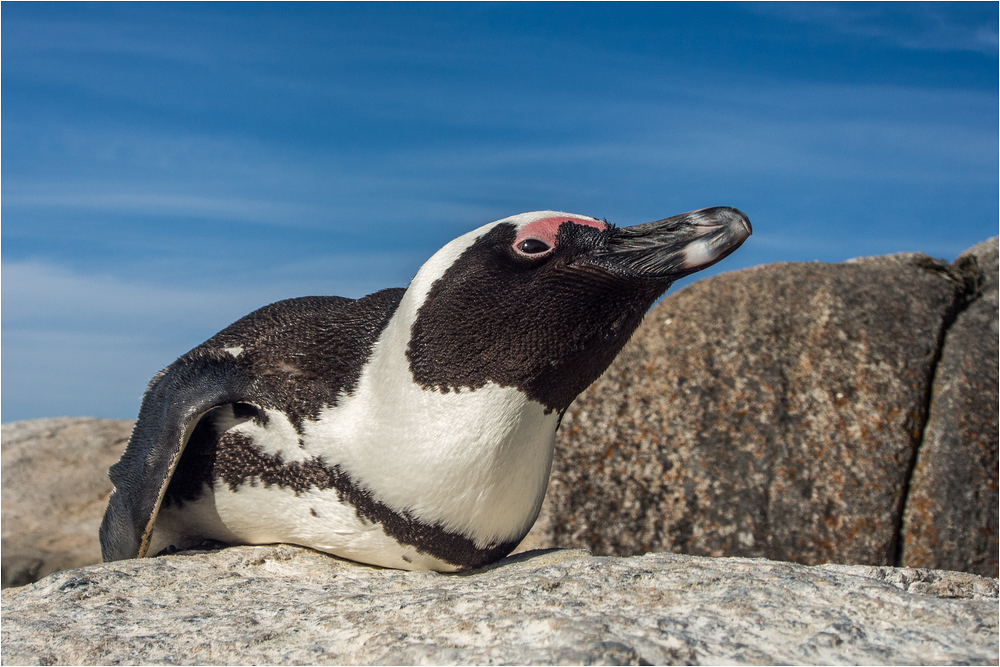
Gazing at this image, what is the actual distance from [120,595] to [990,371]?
5.81 m

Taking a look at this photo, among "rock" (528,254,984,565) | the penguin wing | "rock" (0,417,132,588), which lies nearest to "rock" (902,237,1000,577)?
"rock" (528,254,984,565)

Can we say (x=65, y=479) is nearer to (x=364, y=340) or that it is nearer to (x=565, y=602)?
(x=364, y=340)

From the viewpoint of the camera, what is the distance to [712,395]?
18.7 feet

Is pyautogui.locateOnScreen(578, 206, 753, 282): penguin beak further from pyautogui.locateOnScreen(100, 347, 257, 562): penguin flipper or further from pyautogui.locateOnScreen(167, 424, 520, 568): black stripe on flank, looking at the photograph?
pyautogui.locateOnScreen(100, 347, 257, 562): penguin flipper

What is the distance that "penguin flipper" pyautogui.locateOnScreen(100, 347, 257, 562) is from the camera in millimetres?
3096

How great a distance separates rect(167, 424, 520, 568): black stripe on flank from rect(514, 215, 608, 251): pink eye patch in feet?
3.37

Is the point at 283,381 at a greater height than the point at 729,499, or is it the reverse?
the point at 283,381

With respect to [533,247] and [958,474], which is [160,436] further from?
[958,474]

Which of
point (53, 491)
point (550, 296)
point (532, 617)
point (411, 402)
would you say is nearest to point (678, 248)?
point (550, 296)

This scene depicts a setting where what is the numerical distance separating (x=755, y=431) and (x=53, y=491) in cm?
440

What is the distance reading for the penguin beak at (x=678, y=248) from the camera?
2676mm

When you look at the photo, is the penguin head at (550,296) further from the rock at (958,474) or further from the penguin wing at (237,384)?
the rock at (958,474)

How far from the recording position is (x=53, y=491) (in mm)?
5125

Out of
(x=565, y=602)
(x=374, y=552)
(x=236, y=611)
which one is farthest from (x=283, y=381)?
(x=565, y=602)
